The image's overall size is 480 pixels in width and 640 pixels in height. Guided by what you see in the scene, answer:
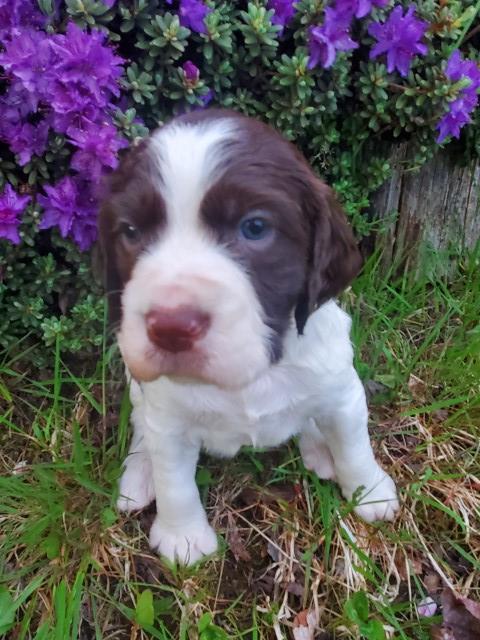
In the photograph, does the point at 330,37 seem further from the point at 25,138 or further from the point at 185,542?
the point at 185,542

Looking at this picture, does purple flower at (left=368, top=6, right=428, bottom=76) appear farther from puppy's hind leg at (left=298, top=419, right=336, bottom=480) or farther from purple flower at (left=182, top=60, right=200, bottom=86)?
puppy's hind leg at (left=298, top=419, right=336, bottom=480)

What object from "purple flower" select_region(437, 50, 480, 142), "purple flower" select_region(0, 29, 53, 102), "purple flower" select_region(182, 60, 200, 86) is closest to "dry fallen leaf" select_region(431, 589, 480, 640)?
"purple flower" select_region(437, 50, 480, 142)

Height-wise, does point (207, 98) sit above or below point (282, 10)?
below

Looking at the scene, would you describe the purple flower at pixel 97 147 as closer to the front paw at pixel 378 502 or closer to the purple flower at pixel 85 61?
the purple flower at pixel 85 61

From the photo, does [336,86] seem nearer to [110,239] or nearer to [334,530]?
[110,239]

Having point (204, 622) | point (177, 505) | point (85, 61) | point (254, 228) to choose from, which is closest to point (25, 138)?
point (85, 61)

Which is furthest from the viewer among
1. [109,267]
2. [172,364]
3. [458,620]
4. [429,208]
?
[429,208]
